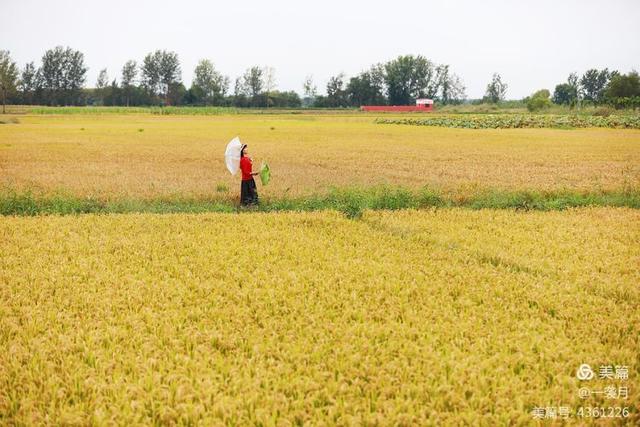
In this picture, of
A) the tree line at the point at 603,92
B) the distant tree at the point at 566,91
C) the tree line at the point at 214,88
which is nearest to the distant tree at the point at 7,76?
the tree line at the point at 214,88

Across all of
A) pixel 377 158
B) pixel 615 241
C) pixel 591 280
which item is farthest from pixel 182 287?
pixel 377 158

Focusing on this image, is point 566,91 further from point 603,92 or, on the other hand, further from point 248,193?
point 248,193

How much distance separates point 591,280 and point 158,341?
5.79 m

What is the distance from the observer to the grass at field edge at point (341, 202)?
1325 centimetres

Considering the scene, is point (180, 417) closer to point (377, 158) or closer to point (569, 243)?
point (569, 243)

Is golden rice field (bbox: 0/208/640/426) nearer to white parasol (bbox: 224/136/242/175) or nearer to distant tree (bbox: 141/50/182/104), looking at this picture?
white parasol (bbox: 224/136/242/175)

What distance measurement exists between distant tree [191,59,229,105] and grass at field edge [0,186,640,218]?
342 feet

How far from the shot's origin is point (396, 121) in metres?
67.8

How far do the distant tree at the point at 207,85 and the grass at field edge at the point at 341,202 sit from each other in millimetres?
104250

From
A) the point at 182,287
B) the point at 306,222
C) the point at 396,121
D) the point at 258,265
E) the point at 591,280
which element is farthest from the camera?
the point at 396,121

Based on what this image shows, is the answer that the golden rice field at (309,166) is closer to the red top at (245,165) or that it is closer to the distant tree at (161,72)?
the red top at (245,165)

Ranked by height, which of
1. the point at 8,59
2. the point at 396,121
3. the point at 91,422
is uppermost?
the point at 8,59

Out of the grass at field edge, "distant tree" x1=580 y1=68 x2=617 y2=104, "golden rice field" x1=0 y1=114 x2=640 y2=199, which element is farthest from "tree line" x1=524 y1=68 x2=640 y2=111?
the grass at field edge

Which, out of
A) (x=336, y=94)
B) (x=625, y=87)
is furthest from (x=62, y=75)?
(x=625, y=87)
